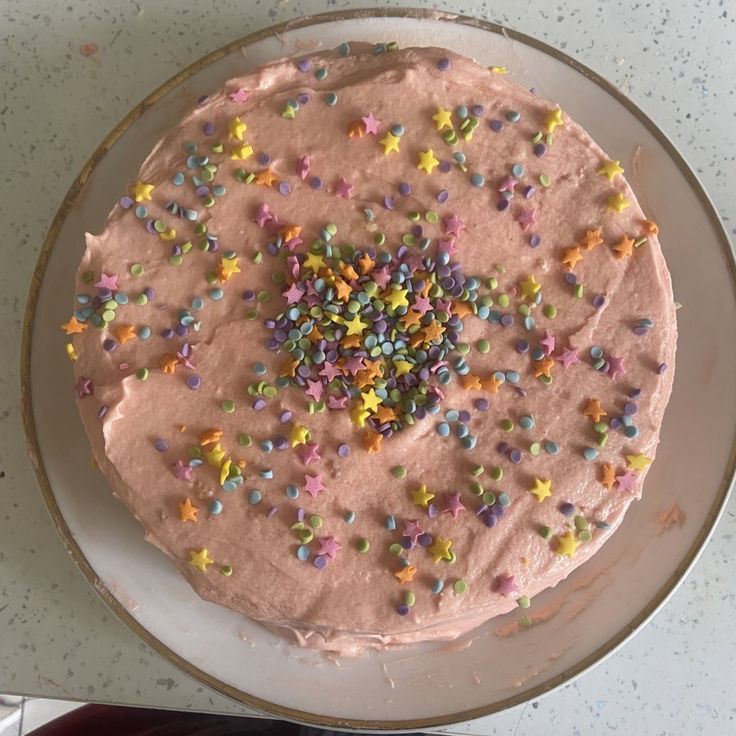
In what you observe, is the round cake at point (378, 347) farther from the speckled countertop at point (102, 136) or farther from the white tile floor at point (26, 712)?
the white tile floor at point (26, 712)

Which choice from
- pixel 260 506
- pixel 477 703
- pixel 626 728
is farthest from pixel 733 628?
pixel 260 506

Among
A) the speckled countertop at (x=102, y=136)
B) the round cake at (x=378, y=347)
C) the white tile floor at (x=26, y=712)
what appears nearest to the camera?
the round cake at (x=378, y=347)

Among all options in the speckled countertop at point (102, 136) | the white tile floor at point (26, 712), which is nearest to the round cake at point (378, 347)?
the speckled countertop at point (102, 136)

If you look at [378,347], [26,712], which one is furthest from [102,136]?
[26,712]

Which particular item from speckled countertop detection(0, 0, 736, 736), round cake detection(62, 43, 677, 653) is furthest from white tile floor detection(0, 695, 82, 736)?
round cake detection(62, 43, 677, 653)

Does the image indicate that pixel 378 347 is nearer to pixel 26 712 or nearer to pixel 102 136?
pixel 102 136

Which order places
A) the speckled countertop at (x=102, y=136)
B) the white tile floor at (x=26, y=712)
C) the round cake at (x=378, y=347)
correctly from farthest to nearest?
the white tile floor at (x=26, y=712)
the speckled countertop at (x=102, y=136)
the round cake at (x=378, y=347)
